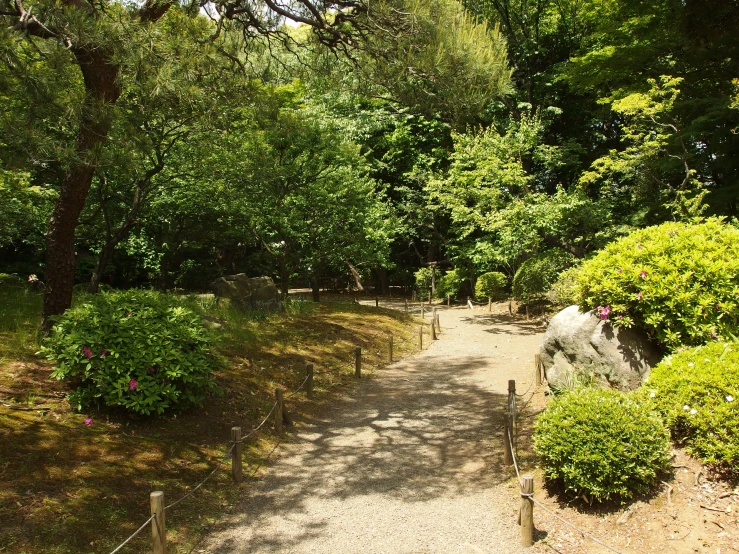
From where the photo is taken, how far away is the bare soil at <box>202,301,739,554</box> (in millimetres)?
4172

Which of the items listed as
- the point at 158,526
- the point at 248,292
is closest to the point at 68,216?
the point at 158,526

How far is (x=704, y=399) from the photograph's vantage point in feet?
14.7

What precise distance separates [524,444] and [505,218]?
9.29 meters

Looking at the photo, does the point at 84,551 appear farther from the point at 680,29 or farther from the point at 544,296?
the point at 544,296

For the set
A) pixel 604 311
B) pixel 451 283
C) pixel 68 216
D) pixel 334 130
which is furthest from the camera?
pixel 451 283

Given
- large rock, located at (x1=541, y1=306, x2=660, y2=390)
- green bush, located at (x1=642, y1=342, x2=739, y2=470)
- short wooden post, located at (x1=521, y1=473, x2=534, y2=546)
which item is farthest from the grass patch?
green bush, located at (x1=642, y1=342, x2=739, y2=470)

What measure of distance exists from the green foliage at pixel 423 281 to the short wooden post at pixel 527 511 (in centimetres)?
1987

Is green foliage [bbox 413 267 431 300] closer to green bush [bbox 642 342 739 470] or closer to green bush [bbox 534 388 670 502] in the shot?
green bush [bbox 642 342 739 470]

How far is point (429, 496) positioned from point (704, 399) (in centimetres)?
275

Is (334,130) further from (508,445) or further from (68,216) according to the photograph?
(508,445)

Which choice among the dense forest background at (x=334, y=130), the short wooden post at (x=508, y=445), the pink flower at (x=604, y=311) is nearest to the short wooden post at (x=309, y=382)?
the short wooden post at (x=508, y=445)

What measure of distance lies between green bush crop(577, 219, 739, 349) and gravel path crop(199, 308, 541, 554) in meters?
2.35

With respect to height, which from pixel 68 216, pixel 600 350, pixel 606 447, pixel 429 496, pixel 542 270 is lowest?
pixel 429 496

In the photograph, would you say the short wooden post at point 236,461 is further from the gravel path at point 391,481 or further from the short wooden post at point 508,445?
the short wooden post at point 508,445
